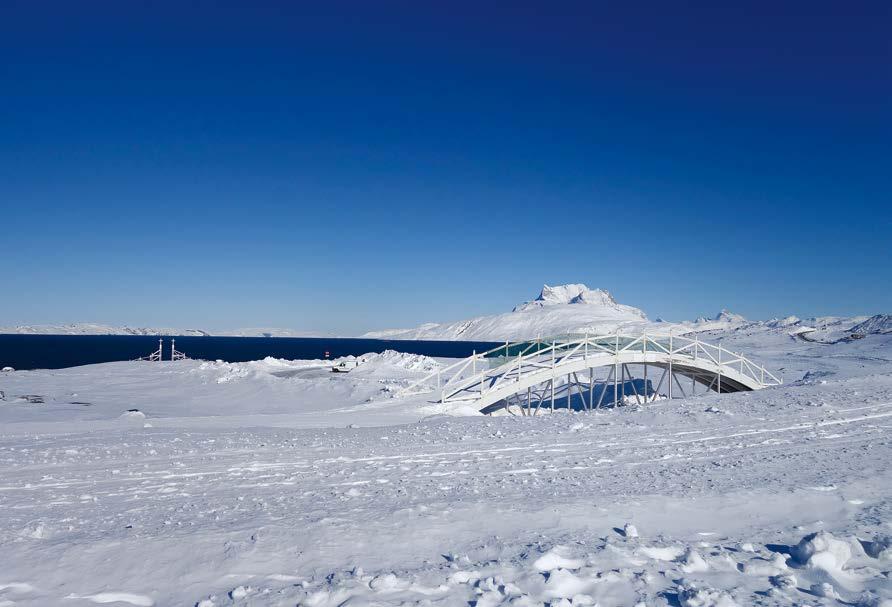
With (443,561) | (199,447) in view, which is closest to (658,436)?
(443,561)

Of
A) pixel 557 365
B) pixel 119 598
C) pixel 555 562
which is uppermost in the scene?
pixel 557 365

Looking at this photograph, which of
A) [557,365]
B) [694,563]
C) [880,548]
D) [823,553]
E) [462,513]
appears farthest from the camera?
[557,365]

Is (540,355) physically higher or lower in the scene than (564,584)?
higher

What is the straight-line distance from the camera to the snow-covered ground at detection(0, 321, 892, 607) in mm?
5027

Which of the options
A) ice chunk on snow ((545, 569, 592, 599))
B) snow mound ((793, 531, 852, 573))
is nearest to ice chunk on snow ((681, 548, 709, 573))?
snow mound ((793, 531, 852, 573))

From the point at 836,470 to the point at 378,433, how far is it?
10857 mm

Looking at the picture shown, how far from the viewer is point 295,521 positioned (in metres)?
6.88

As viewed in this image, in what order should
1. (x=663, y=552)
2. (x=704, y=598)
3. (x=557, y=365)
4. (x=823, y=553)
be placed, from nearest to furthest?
(x=704, y=598), (x=823, y=553), (x=663, y=552), (x=557, y=365)

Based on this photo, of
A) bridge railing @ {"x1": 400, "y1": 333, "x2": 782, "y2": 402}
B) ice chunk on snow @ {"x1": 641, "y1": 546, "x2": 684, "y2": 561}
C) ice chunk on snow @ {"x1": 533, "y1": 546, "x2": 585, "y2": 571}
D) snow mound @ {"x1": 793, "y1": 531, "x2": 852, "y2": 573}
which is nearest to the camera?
snow mound @ {"x1": 793, "y1": 531, "x2": 852, "y2": 573}

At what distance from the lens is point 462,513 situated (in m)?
7.13

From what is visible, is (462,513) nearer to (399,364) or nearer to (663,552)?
(663,552)

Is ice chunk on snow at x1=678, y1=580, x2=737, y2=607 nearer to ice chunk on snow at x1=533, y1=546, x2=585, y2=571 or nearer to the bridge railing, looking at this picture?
ice chunk on snow at x1=533, y1=546, x2=585, y2=571

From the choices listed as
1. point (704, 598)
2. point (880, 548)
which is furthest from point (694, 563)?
point (880, 548)

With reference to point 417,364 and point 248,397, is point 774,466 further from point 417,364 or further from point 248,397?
point 417,364
